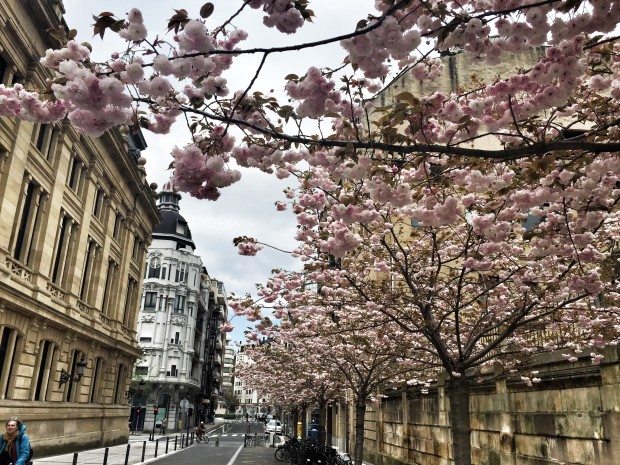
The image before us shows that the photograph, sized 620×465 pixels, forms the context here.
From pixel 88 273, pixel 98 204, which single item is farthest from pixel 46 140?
pixel 88 273

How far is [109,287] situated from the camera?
1236 inches

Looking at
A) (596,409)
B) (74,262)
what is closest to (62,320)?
(74,262)

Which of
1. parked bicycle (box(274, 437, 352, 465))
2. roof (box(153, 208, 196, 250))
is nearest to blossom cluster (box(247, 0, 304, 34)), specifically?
parked bicycle (box(274, 437, 352, 465))

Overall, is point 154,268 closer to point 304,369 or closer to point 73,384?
point 73,384

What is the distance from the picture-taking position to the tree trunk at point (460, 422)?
7.94 m

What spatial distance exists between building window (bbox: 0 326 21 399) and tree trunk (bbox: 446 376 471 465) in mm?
16414

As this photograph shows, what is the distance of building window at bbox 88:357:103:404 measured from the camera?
1122 inches

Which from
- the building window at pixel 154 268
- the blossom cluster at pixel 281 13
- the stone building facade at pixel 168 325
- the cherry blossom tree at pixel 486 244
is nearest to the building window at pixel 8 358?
the cherry blossom tree at pixel 486 244

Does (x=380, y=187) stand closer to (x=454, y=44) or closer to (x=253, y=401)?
(x=454, y=44)

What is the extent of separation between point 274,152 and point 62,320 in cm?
2061

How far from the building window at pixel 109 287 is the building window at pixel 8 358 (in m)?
10.6

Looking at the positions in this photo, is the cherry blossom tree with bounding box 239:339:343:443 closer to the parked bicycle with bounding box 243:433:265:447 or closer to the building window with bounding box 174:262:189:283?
the parked bicycle with bounding box 243:433:265:447

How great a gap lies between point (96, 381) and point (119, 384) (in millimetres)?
4812

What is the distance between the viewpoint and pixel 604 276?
305 inches
